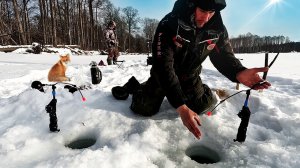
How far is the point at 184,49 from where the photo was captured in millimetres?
2643

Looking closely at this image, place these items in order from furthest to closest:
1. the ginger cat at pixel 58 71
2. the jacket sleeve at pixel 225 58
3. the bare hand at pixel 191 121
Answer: the ginger cat at pixel 58 71, the jacket sleeve at pixel 225 58, the bare hand at pixel 191 121

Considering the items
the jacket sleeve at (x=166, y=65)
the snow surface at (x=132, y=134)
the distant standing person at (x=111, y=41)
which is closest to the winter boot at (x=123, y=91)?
the snow surface at (x=132, y=134)

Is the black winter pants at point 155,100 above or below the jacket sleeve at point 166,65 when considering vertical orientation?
below

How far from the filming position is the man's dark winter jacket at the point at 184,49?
2.35 metres

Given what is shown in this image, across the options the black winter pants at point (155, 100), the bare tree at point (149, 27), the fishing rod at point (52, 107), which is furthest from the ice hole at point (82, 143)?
the bare tree at point (149, 27)

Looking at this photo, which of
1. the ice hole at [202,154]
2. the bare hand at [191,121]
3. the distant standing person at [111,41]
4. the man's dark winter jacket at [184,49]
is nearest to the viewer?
the bare hand at [191,121]

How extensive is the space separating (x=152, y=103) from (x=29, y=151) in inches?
54.9

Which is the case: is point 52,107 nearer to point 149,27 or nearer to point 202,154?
point 202,154

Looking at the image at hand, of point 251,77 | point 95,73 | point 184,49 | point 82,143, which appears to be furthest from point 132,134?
point 95,73

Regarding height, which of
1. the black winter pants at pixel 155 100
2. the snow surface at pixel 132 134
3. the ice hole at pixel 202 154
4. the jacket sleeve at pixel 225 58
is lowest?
the ice hole at pixel 202 154

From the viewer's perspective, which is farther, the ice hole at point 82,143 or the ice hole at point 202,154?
the ice hole at point 82,143

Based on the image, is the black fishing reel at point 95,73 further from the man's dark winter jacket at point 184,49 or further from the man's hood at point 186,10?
the man's hood at point 186,10

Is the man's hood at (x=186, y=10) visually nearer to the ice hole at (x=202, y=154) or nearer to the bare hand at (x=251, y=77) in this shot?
the bare hand at (x=251, y=77)

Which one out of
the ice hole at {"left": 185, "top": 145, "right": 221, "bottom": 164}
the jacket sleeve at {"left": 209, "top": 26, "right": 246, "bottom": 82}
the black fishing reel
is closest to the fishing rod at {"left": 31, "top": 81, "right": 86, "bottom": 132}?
the ice hole at {"left": 185, "top": 145, "right": 221, "bottom": 164}
